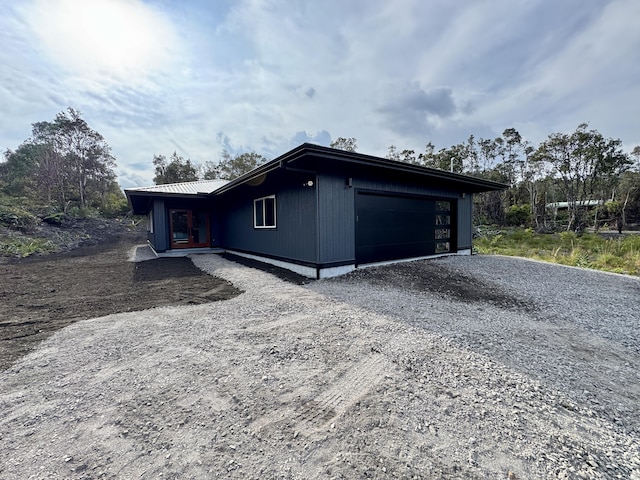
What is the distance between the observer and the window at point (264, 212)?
7.04 meters

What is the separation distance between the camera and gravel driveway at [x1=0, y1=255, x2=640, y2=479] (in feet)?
4.35

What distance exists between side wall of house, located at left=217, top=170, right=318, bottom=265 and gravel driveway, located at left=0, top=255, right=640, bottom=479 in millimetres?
2337

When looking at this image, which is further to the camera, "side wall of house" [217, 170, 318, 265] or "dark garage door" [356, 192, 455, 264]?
"dark garage door" [356, 192, 455, 264]

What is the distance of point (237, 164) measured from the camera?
94.8 ft

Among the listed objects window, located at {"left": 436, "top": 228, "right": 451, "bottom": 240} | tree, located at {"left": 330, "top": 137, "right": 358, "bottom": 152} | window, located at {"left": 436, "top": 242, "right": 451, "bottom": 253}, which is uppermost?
tree, located at {"left": 330, "top": 137, "right": 358, "bottom": 152}

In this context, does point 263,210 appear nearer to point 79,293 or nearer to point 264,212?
point 264,212

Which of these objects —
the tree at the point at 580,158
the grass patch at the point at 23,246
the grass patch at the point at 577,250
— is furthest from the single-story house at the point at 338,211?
the tree at the point at 580,158

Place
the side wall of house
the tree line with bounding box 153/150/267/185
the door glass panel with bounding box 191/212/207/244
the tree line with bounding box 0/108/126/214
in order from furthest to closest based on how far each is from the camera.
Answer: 1. the tree line with bounding box 153/150/267/185
2. the tree line with bounding box 0/108/126/214
3. the door glass panel with bounding box 191/212/207/244
4. the side wall of house

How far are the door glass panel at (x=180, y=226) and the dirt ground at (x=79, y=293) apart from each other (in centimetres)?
307

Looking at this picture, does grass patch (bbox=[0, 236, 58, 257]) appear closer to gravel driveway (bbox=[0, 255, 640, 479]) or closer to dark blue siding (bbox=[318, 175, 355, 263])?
gravel driveway (bbox=[0, 255, 640, 479])

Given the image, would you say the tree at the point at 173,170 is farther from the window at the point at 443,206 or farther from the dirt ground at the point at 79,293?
the window at the point at 443,206

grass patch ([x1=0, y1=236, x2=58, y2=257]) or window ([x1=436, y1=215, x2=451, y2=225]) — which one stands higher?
window ([x1=436, y1=215, x2=451, y2=225])

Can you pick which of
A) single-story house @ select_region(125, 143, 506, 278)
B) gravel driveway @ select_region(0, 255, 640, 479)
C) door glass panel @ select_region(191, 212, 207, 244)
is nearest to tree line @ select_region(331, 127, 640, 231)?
single-story house @ select_region(125, 143, 506, 278)

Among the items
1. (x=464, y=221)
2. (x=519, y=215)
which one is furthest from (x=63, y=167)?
(x=519, y=215)
